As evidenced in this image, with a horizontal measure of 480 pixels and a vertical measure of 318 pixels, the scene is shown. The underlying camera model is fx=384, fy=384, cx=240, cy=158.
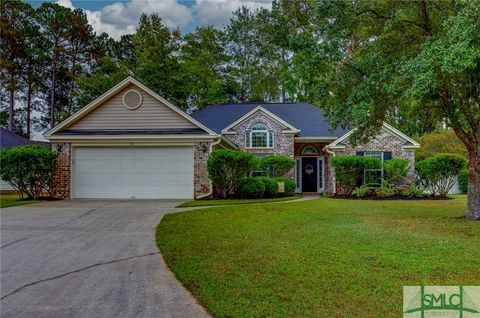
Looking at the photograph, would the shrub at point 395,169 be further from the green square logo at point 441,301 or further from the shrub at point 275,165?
the green square logo at point 441,301

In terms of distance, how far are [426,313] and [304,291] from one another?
3.98 feet

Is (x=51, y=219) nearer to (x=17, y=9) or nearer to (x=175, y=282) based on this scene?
(x=175, y=282)

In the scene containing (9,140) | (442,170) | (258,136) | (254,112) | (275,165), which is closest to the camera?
(442,170)

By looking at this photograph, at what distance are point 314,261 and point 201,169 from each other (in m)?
10.2

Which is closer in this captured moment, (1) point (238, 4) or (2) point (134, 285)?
(2) point (134, 285)

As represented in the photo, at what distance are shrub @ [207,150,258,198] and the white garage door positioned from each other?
1.05 m

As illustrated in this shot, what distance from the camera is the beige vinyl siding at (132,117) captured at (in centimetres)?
1582

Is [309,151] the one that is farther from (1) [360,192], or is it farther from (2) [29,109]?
(2) [29,109]

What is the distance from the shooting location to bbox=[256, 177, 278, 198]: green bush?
1658 cm

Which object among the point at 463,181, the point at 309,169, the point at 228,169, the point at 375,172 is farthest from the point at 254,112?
the point at 463,181

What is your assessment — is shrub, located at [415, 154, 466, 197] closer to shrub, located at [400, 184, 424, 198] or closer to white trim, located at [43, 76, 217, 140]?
shrub, located at [400, 184, 424, 198]

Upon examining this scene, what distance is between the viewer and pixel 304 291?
4184 millimetres

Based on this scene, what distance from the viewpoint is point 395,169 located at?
18.5 m

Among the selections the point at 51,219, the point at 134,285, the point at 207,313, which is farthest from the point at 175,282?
the point at 51,219
